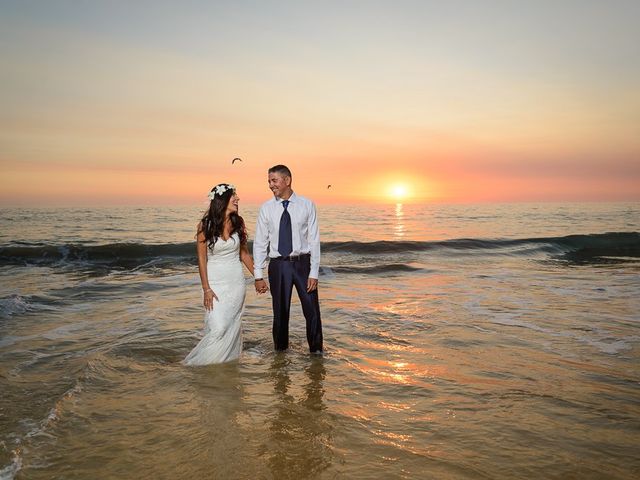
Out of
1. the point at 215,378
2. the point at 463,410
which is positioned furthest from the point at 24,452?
the point at 463,410

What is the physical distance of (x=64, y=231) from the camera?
30484mm

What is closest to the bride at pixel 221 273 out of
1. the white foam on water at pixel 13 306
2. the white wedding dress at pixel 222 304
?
the white wedding dress at pixel 222 304

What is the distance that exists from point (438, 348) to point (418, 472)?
3.80 metres

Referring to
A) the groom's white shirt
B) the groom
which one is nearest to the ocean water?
the groom

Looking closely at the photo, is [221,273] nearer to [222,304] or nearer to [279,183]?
[222,304]

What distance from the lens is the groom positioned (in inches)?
237

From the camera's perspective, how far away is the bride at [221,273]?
5.79 m

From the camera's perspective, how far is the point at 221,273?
6016 millimetres

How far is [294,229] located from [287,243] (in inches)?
8.3

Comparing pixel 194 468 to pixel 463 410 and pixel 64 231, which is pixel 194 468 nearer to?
pixel 463 410

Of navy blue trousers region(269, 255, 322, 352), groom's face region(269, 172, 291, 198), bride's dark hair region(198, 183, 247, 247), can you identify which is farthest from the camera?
navy blue trousers region(269, 255, 322, 352)

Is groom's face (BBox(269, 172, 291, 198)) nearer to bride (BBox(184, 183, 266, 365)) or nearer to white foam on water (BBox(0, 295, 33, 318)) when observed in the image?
bride (BBox(184, 183, 266, 365))

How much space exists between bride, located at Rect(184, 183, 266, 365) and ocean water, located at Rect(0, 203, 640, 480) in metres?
0.28

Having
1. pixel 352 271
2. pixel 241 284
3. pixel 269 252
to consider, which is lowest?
pixel 352 271
